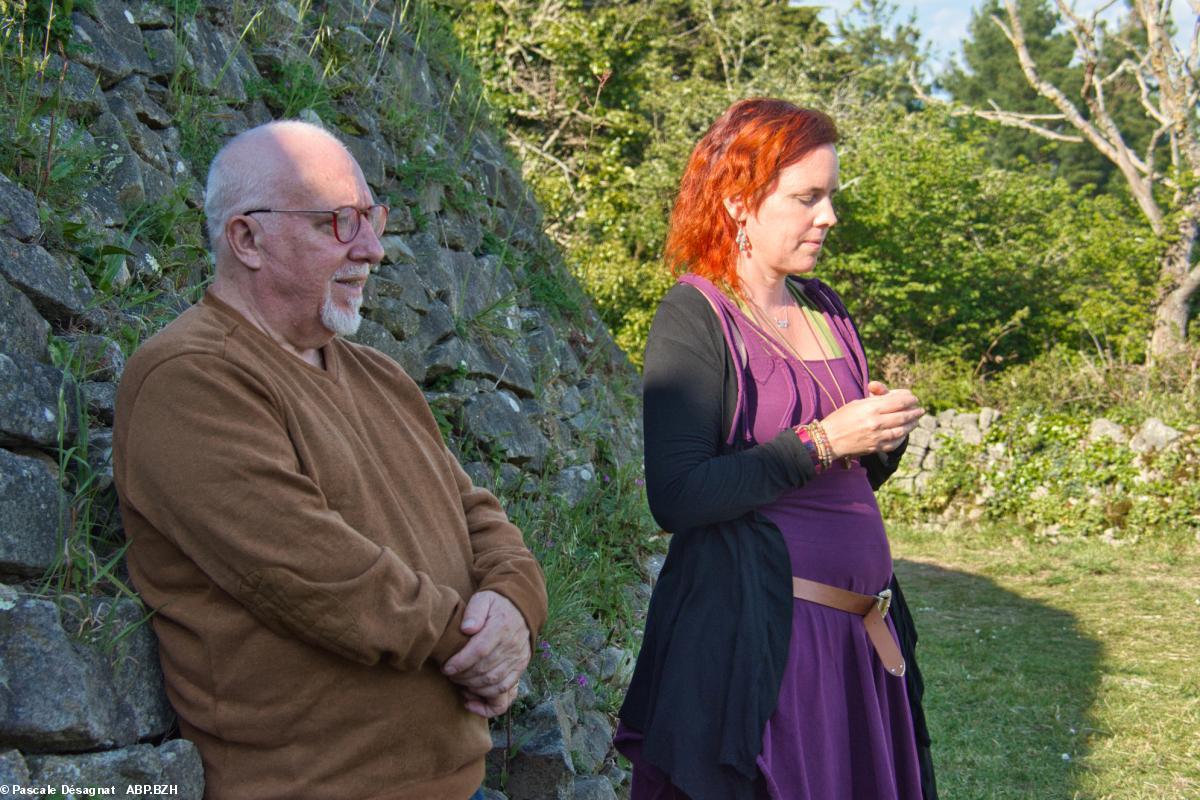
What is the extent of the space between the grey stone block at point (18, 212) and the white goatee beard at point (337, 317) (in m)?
0.80

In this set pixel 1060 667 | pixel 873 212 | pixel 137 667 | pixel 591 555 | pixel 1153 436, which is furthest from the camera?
pixel 873 212

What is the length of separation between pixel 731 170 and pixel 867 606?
961 mm

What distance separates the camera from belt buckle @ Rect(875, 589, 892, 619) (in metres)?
2.17

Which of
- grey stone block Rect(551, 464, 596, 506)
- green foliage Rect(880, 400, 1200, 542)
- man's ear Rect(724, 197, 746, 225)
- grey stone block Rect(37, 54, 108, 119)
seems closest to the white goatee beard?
man's ear Rect(724, 197, 746, 225)

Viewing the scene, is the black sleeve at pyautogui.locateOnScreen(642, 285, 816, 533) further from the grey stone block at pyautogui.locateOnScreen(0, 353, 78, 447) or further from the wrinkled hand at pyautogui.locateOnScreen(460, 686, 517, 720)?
the grey stone block at pyautogui.locateOnScreen(0, 353, 78, 447)

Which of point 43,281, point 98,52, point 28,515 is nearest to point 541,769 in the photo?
point 28,515

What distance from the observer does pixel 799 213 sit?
2.23m

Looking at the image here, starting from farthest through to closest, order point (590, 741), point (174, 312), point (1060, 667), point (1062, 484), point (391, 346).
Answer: point (1062, 484), point (1060, 667), point (391, 346), point (590, 741), point (174, 312)

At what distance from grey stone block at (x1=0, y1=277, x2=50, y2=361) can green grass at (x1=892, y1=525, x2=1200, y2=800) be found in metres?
3.70

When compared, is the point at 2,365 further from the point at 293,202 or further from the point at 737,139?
the point at 737,139

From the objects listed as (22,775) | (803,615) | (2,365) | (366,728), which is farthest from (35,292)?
(803,615)

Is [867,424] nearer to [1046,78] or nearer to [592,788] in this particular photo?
[592,788]

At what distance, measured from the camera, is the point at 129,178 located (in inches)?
111

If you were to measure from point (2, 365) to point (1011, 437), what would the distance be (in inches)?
414
